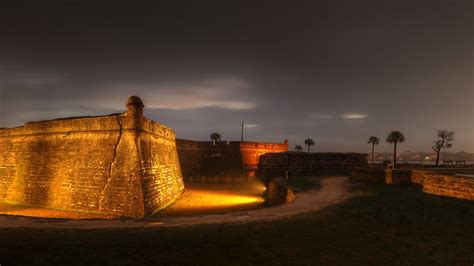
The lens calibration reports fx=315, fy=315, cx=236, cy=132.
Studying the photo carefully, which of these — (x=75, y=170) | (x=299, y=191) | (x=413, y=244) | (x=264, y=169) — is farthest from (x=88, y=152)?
(x=264, y=169)

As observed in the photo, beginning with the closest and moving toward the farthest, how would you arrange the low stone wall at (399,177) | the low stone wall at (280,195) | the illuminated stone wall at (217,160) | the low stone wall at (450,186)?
1. the low stone wall at (450,186)
2. the low stone wall at (399,177)
3. the low stone wall at (280,195)
4. the illuminated stone wall at (217,160)

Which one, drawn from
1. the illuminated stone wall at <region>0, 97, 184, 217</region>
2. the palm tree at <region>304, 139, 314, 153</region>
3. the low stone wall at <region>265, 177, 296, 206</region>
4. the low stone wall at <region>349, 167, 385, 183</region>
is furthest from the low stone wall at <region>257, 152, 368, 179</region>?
the palm tree at <region>304, 139, 314, 153</region>

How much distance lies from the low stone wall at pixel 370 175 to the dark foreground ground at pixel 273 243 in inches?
375

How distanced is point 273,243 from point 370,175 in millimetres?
15739

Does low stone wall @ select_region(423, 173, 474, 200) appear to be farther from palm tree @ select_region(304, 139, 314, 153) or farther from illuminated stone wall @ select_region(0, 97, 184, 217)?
palm tree @ select_region(304, 139, 314, 153)

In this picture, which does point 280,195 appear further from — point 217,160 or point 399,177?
point 217,160

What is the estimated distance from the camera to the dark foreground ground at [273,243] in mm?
5621

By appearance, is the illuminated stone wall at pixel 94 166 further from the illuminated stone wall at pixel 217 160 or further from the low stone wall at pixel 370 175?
the illuminated stone wall at pixel 217 160

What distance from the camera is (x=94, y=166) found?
15.6 meters

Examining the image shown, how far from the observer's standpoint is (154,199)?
50.5 ft

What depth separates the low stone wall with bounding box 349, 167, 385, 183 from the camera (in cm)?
1919

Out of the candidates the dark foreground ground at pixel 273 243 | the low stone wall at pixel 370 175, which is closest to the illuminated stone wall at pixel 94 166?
the dark foreground ground at pixel 273 243

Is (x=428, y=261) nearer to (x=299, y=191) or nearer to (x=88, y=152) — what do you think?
(x=299, y=191)

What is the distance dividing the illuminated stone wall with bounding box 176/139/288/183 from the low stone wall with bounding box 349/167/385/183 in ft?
47.8
